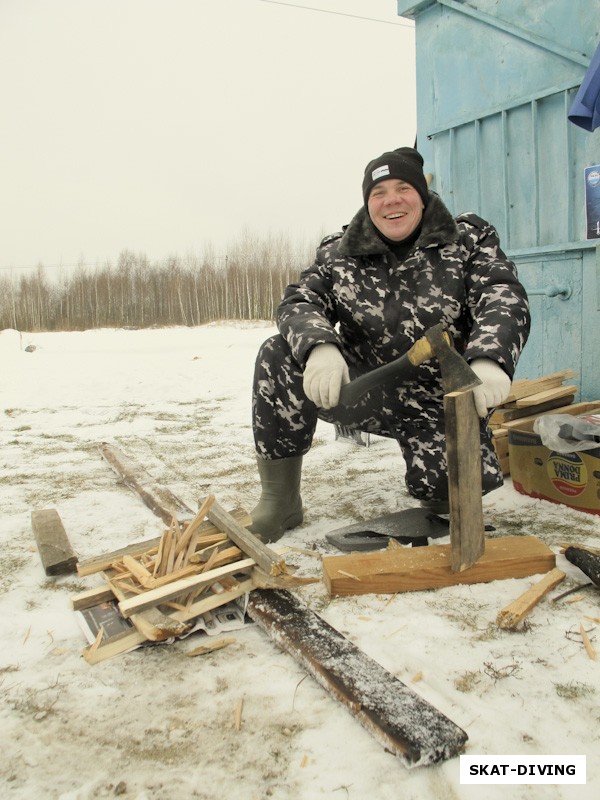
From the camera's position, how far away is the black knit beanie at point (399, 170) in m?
2.76

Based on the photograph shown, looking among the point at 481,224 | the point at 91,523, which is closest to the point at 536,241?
the point at 481,224

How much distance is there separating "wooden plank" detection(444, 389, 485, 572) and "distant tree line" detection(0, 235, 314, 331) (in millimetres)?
23897

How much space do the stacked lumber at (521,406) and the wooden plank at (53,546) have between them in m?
2.31

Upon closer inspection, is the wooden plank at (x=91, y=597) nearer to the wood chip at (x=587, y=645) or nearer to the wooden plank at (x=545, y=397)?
the wood chip at (x=587, y=645)

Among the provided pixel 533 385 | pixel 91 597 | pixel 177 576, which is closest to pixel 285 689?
pixel 177 576

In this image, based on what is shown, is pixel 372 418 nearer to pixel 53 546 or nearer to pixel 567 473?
pixel 567 473

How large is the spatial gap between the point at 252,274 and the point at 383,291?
24.8 meters

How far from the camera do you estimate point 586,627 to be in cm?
196

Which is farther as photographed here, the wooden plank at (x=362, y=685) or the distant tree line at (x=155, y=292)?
the distant tree line at (x=155, y=292)

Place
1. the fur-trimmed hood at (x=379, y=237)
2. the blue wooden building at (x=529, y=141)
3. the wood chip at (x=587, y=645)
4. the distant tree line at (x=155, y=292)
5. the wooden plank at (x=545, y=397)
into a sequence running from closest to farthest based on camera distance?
the wood chip at (x=587, y=645) → the fur-trimmed hood at (x=379, y=237) → the wooden plank at (x=545, y=397) → the blue wooden building at (x=529, y=141) → the distant tree line at (x=155, y=292)

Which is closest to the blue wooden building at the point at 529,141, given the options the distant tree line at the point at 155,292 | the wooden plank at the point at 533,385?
the wooden plank at the point at 533,385

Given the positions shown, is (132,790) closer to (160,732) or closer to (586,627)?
(160,732)

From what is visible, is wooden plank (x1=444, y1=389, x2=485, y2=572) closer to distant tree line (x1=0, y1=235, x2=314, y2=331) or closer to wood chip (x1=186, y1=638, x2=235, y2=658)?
wood chip (x1=186, y1=638, x2=235, y2=658)

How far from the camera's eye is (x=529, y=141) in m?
4.46
